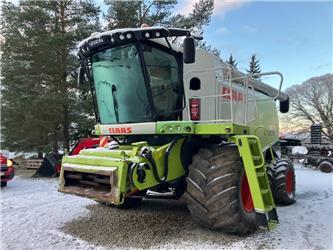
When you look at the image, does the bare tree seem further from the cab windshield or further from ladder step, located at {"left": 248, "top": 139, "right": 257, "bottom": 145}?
the cab windshield

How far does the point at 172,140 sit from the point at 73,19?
11.9 meters

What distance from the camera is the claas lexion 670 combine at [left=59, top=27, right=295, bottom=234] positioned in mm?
4469

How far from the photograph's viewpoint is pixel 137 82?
5109 millimetres

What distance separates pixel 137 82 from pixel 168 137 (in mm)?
968

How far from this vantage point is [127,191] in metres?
4.37

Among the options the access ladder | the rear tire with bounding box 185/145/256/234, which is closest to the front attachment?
the rear tire with bounding box 185/145/256/234

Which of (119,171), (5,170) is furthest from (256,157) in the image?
(5,170)

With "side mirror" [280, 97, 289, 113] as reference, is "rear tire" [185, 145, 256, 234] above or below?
below

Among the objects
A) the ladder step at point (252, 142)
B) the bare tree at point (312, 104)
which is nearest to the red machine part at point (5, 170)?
the ladder step at point (252, 142)

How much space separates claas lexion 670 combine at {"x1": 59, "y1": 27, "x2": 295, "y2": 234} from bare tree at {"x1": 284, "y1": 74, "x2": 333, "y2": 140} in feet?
82.8

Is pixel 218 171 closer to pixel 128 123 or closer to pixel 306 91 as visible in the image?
pixel 128 123

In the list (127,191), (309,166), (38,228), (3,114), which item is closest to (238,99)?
(127,191)

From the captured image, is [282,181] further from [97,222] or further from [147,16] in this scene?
[147,16]

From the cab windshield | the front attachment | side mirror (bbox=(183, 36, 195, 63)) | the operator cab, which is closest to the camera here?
the front attachment
